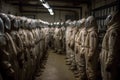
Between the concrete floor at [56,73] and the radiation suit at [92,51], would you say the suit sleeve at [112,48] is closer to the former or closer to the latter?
the radiation suit at [92,51]

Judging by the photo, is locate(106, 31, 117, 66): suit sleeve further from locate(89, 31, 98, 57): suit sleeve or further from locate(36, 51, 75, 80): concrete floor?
locate(36, 51, 75, 80): concrete floor

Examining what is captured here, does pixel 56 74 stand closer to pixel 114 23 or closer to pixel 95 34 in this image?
pixel 95 34

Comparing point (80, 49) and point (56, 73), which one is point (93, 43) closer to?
point (80, 49)

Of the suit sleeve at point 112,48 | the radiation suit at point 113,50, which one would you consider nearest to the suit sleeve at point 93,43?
the radiation suit at point 113,50

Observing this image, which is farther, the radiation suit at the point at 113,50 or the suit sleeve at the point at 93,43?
the suit sleeve at the point at 93,43

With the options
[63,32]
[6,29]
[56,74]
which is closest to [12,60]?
[6,29]

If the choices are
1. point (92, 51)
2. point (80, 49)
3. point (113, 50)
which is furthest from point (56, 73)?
point (113, 50)

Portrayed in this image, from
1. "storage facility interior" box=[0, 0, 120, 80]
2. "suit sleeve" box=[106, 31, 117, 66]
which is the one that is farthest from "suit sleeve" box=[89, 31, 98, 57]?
"suit sleeve" box=[106, 31, 117, 66]

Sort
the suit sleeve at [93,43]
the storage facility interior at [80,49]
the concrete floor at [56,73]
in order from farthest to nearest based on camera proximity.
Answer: the concrete floor at [56,73]
the suit sleeve at [93,43]
the storage facility interior at [80,49]

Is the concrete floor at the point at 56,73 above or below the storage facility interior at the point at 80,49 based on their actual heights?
below

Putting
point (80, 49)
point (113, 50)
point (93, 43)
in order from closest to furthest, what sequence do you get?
point (113, 50) → point (93, 43) → point (80, 49)

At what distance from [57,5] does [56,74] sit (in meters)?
6.58

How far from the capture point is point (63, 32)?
14.8 m

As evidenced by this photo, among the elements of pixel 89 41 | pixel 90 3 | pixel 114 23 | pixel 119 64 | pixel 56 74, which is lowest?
pixel 56 74
